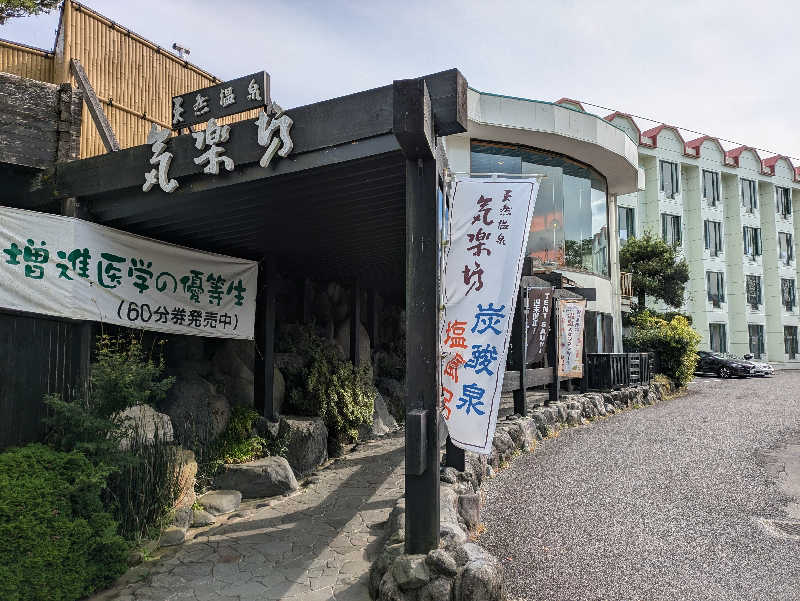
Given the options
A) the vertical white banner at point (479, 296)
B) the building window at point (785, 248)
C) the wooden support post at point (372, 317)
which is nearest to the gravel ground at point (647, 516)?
the vertical white banner at point (479, 296)

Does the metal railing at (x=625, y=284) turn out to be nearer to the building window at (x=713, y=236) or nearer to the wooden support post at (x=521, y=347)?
the wooden support post at (x=521, y=347)

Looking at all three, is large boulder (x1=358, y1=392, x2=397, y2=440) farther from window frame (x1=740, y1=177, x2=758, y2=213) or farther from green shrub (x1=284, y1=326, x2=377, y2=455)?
window frame (x1=740, y1=177, x2=758, y2=213)

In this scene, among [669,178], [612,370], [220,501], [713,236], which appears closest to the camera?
[220,501]

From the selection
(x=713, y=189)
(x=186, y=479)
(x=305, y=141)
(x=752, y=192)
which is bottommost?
(x=186, y=479)

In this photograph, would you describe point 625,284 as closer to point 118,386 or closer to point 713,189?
point 713,189

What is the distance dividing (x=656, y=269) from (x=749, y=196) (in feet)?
61.4

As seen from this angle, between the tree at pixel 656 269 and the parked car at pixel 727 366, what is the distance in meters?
3.19

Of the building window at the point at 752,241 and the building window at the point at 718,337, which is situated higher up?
the building window at the point at 752,241

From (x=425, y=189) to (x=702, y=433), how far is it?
894cm

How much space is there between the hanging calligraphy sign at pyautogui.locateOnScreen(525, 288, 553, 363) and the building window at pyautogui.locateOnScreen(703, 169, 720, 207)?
30827mm

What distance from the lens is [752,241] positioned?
3962 cm

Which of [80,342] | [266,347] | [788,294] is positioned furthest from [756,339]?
[80,342]

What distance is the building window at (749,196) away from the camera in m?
39.4

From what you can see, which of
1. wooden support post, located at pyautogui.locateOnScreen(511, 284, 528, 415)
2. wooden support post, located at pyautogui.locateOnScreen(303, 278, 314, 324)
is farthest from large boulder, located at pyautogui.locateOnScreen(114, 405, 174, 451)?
wooden support post, located at pyautogui.locateOnScreen(511, 284, 528, 415)
